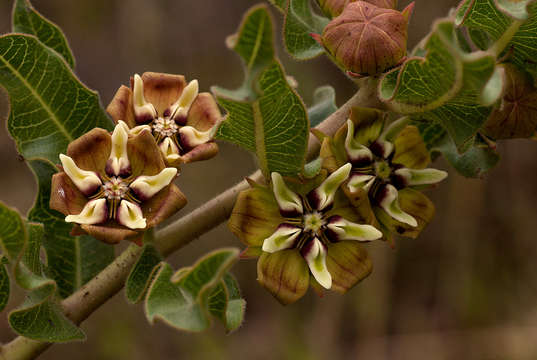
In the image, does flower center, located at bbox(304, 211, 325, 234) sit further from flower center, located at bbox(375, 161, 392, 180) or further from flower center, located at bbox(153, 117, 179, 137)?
flower center, located at bbox(153, 117, 179, 137)

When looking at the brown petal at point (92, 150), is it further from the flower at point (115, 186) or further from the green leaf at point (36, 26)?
the green leaf at point (36, 26)

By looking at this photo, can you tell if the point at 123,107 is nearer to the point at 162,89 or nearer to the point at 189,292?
the point at 162,89

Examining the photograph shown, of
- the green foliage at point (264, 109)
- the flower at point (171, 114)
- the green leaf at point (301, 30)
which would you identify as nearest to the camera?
the green foliage at point (264, 109)

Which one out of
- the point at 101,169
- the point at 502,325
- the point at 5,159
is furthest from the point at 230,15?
the point at 101,169

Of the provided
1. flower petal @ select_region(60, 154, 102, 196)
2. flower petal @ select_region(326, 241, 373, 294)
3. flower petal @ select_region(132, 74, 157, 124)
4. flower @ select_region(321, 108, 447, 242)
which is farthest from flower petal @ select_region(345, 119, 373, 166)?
flower petal @ select_region(60, 154, 102, 196)

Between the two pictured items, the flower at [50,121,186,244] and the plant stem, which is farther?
the plant stem

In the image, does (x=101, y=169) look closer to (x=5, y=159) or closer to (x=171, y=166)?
(x=171, y=166)

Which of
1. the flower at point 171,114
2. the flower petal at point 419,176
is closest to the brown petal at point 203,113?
the flower at point 171,114

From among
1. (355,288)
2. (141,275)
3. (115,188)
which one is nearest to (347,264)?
(141,275)
